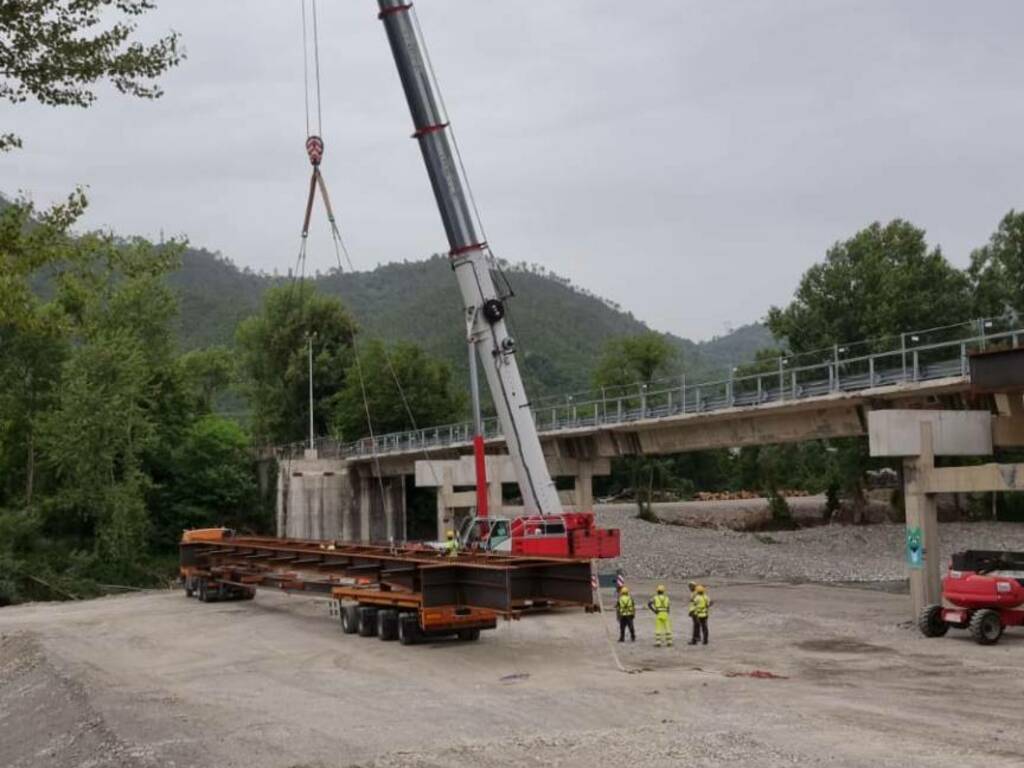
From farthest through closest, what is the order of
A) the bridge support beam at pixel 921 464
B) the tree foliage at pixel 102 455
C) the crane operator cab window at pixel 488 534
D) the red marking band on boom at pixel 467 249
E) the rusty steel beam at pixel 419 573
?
the tree foliage at pixel 102 455, the red marking band on boom at pixel 467 249, the crane operator cab window at pixel 488 534, the bridge support beam at pixel 921 464, the rusty steel beam at pixel 419 573

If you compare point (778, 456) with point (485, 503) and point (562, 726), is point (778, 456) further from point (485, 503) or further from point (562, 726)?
point (562, 726)

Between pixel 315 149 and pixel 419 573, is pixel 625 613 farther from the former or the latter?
pixel 315 149

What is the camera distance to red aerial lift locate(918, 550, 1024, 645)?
68.8 feet

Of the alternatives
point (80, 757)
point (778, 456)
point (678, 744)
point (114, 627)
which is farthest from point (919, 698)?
point (778, 456)

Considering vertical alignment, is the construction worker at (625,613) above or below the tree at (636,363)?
below

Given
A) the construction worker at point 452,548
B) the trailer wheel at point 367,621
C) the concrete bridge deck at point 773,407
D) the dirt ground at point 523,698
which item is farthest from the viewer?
the concrete bridge deck at point 773,407

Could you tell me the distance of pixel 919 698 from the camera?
50.8 ft

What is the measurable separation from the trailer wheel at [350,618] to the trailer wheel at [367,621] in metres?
0.24

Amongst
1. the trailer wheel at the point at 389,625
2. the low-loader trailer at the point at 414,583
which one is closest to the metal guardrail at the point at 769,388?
the low-loader trailer at the point at 414,583

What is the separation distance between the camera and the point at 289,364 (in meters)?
77.7

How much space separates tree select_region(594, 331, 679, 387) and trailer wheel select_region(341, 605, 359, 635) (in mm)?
58125

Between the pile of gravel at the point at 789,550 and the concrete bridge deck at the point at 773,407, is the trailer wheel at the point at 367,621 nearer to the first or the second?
the concrete bridge deck at the point at 773,407

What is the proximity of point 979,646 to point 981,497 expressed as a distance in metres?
44.9

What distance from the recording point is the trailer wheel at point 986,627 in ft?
68.5
